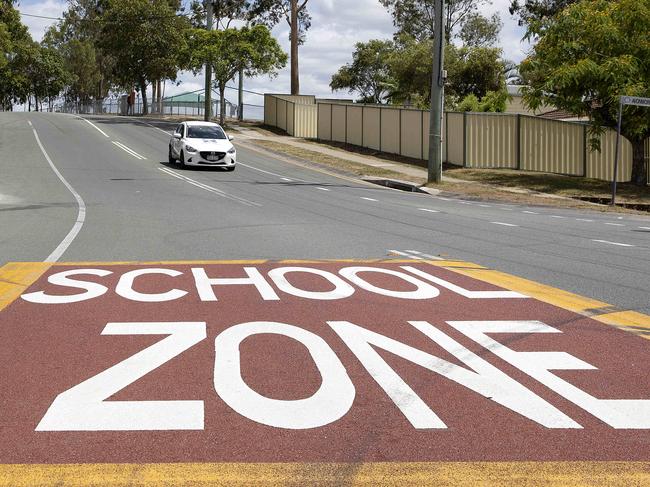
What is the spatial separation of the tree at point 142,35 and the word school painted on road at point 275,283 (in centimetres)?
6313

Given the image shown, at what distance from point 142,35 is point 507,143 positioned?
44876mm

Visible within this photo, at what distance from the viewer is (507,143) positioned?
3388 cm

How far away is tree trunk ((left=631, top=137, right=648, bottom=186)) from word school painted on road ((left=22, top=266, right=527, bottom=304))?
21607mm

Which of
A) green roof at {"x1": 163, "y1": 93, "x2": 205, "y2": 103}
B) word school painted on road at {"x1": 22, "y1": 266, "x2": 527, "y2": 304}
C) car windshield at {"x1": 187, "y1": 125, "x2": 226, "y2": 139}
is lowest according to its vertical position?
word school painted on road at {"x1": 22, "y1": 266, "x2": 527, "y2": 304}

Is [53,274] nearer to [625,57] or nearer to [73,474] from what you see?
[73,474]

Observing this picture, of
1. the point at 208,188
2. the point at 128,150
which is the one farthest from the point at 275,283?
the point at 128,150

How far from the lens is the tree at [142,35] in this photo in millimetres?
69750

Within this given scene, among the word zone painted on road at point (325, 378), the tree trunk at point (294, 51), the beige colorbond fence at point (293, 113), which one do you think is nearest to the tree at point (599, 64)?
the word zone painted on road at point (325, 378)

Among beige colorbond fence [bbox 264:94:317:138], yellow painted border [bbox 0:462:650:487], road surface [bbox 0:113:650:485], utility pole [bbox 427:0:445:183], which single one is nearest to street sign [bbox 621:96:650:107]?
utility pole [bbox 427:0:445:183]

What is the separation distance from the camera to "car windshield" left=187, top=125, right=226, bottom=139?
30.6 metres

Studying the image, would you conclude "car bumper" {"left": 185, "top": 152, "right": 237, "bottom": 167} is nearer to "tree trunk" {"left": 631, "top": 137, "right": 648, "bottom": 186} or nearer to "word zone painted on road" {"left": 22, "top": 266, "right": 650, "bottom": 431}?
"tree trunk" {"left": 631, "top": 137, "right": 648, "bottom": 186}

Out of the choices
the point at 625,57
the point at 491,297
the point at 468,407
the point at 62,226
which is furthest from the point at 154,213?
the point at 625,57

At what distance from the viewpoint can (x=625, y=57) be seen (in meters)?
26.7

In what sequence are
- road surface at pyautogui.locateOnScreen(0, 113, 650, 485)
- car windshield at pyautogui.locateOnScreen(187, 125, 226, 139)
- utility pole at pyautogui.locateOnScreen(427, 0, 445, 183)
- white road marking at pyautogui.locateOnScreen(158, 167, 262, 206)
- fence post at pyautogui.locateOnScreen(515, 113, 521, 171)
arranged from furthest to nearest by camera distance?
fence post at pyautogui.locateOnScreen(515, 113, 521, 171) → car windshield at pyautogui.locateOnScreen(187, 125, 226, 139) → utility pole at pyautogui.locateOnScreen(427, 0, 445, 183) → white road marking at pyautogui.locateOnScreen(158, 167, 262, 206) → road surface at pyautogui.locateOnScreen(0, 113, 650, 485)
